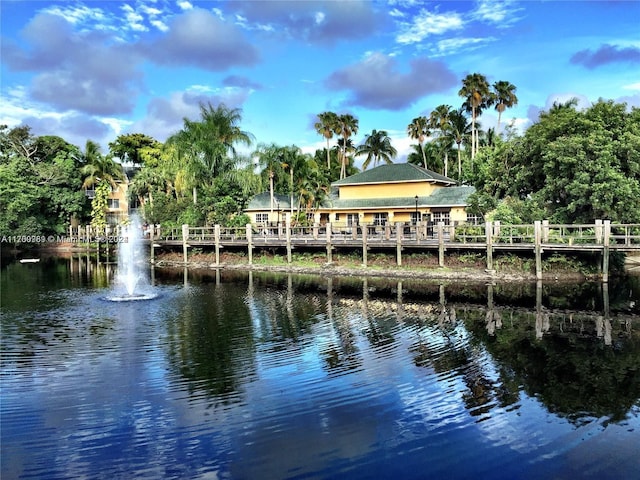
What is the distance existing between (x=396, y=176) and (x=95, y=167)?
105 ft

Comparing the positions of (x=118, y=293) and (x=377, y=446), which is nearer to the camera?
(x=377, y=446)

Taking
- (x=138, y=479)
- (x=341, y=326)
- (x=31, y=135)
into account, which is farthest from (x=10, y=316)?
(x=31, y=135)

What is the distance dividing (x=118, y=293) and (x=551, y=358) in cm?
1844

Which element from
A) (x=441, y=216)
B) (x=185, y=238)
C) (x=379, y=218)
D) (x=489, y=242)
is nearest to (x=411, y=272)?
(x=489, y=242)

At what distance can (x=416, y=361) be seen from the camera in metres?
13.1

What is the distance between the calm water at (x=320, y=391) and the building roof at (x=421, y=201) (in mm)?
20576

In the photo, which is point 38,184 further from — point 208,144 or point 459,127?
point 459,127

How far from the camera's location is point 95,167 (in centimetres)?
5641

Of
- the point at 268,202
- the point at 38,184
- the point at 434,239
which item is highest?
the point at 38,184

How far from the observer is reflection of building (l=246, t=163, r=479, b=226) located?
Answer: 4144 centimetres

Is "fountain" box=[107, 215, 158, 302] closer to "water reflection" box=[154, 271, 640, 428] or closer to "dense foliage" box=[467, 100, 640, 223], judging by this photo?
"water reflection" box=[154, 271, 640, 428]

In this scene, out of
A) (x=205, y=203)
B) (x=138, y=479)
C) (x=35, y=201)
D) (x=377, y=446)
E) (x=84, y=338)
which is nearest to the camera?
(x=138, y=479)

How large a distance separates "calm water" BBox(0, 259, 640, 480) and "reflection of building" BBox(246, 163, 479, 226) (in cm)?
2090

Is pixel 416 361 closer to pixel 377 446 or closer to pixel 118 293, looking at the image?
pixel 377 446
